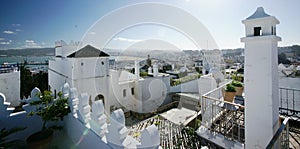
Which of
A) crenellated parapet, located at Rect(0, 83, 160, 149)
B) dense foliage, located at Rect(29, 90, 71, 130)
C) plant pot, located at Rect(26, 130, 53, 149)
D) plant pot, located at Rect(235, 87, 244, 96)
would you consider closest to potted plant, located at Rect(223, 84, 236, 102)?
plant pot, located at Rect(235, 87, 244, 96)

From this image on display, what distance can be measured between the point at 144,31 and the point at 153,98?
5353mm

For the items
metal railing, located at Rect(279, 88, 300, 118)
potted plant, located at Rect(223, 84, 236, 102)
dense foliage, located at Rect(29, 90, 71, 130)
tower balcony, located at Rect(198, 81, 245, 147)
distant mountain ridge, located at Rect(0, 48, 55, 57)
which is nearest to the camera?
tower balcony, located at Rect(198, 81, 245, 147)

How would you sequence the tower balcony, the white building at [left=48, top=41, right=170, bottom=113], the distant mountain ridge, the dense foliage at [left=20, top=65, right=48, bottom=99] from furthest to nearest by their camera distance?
the distant mountain ridge, the dense foliage at [left=20, top=65, right=48, bottom=99], the white building at [left=48, top=41, right=170, bottom=113], the tower balcony

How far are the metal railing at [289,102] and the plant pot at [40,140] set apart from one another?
436 centimetres

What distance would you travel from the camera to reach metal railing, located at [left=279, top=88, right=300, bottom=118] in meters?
2.89

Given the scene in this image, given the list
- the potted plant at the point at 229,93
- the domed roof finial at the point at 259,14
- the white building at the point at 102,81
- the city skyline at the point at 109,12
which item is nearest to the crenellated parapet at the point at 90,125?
the domed roof finial at the point at 259,14

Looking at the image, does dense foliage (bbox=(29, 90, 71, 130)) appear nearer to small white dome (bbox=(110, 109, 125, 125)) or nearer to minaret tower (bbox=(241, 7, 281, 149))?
small white dome (bbox=(110, 109, 125, 125))

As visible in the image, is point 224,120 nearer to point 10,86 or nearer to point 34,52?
point 10,86

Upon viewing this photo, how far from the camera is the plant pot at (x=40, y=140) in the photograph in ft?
8.39

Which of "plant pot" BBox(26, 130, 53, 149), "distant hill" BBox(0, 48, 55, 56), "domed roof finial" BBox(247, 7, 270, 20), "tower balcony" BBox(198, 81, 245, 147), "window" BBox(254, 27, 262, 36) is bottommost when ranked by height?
"plant pot" BBox(26, 130, 53, 149)

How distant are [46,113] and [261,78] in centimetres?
331

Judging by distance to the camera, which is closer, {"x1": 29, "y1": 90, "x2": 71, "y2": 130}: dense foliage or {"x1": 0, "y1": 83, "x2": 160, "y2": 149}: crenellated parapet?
{"x1": 0, "y1": 83, "x2": 160, "y2": 149}: crenellated parapet

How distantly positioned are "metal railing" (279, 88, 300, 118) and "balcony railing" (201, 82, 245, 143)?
3.32 ft

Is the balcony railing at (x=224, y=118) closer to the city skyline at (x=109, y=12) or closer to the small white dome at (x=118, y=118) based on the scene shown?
the city skyline at (x=109, y=12)
